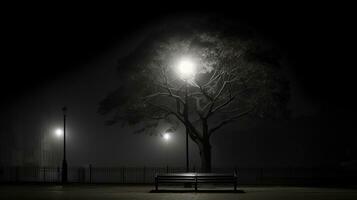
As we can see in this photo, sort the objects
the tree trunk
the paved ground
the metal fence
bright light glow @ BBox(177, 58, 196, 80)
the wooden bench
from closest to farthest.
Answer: the paved ground
the wooden bench
bright light glow @ BBox(177, 58, 196, 80)
the metal fence
the tree trunk

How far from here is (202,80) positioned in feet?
131

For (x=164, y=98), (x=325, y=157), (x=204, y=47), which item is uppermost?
(x=204, y=47)

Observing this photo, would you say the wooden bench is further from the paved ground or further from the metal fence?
the metal fence

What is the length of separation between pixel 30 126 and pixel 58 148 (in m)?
19.3

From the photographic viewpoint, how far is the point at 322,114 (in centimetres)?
11744

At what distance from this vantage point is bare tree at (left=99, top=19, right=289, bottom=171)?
3669 centimetres

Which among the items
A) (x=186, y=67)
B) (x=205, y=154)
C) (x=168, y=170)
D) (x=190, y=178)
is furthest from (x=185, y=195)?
(x=168, y=170)

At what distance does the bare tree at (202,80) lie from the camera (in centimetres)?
3669

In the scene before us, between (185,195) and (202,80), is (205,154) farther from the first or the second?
(185,195)

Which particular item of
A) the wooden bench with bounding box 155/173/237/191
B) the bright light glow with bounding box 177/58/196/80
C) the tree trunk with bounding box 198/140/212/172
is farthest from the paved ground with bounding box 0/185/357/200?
the tree trunk with bounding box 198/140/212/172

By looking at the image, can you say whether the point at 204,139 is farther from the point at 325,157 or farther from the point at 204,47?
the point at 325,157

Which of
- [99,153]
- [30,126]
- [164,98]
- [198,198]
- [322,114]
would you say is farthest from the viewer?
[99,153]

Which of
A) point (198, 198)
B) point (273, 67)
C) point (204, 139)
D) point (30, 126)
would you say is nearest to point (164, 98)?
point (204, 139)

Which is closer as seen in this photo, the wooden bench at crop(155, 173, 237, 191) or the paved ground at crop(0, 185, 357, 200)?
the paved ground at crop(0, 185, 357, 200)
